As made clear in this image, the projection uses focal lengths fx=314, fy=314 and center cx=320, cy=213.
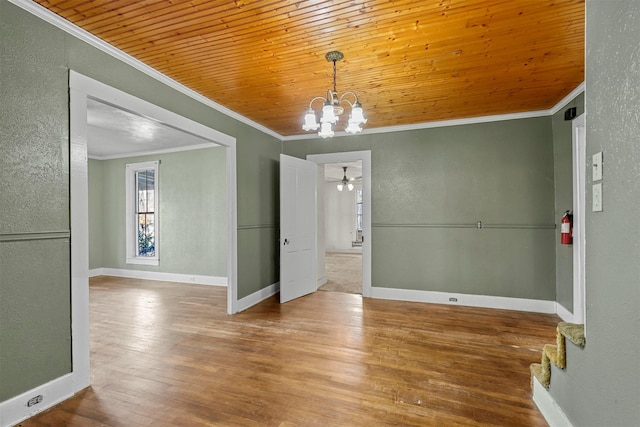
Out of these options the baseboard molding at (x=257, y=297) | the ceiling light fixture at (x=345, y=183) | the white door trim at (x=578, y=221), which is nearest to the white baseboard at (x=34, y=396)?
the baseboard molding at (x=257, y=297)

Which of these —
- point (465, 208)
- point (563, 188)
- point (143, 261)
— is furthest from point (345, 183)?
point (563, 188)

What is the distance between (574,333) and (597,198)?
73 cm

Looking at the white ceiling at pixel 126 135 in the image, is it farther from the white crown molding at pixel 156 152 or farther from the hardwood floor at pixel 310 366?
the hardwood floor at pixel 310 366

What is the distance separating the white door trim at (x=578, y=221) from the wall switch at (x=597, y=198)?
258 cm

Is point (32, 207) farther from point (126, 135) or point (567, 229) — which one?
point (567, 229)

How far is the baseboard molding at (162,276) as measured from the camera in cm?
587

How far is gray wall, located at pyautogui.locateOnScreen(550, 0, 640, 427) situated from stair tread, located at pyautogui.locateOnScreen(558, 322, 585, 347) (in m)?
0.05

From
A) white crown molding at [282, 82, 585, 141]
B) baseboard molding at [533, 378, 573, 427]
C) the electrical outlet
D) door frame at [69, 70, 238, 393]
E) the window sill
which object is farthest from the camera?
the window sill

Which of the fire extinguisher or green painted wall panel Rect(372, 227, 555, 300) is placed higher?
the fire extinguisher

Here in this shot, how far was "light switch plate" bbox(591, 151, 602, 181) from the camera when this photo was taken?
141 centimetres

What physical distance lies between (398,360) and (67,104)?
325 cm

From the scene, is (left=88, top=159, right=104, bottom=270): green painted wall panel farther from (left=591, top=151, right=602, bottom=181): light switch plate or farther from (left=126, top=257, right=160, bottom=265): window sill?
(left=591, top=151, right=602, bottom=181): light switch plate

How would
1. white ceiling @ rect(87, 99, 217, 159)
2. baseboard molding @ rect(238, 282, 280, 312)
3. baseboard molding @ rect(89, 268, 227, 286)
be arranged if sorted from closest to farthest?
white ceiling @ rect(87, 99, 217, 159), baseboard molding @ rect(238, 282, 280, 312), baseboard molding @ rect(89, 268, 227, 286)

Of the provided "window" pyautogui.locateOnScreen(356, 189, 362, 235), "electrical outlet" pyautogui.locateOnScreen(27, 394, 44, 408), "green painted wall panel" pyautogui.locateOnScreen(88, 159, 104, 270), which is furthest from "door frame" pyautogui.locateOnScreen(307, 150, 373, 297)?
"window" pyautogui.locateOnScreen(356, 189, 362, 235)
